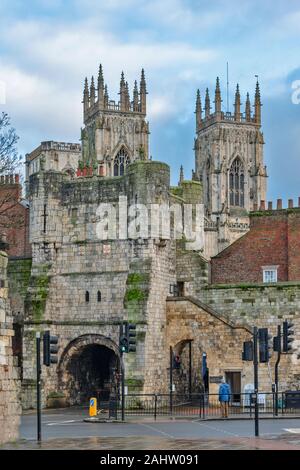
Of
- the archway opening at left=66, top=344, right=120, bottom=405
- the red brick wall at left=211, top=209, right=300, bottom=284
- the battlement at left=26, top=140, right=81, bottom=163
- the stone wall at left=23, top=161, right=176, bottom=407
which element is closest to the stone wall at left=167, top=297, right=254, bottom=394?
the stone wall at left=23, top=161, right=176, bottom=407

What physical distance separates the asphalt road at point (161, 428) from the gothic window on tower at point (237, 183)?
379 feet

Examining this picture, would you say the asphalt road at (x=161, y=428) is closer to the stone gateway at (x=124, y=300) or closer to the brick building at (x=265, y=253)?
the stone gateway at (x=124, y=300)

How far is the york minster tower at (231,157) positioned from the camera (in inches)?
6142

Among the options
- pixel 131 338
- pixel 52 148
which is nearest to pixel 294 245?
pixel 131 338

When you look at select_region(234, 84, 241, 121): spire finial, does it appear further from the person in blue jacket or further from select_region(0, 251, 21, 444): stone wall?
select_region(0, 251, 21, 444): stone wall

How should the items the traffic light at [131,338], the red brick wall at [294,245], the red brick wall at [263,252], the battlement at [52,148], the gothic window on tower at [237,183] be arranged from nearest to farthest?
the traffic light at [131,338]
the red brick wall at [294,245]
the red brick wall at [263,252]
the battlement at [52,148]
the gothic window on tower at [237,183]

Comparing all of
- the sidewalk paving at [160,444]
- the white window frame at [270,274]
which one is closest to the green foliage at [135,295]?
the white window frame at [270,274]

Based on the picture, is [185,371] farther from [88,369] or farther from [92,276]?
[92,276]

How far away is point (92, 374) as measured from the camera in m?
56.0

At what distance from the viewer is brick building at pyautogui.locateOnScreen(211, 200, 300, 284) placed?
59969 mm

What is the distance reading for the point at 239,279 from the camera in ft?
201

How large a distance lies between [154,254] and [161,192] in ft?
9.88

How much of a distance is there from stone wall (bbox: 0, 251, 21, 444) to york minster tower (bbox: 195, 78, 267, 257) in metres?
121

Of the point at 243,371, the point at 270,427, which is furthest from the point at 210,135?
the point at 270,427
